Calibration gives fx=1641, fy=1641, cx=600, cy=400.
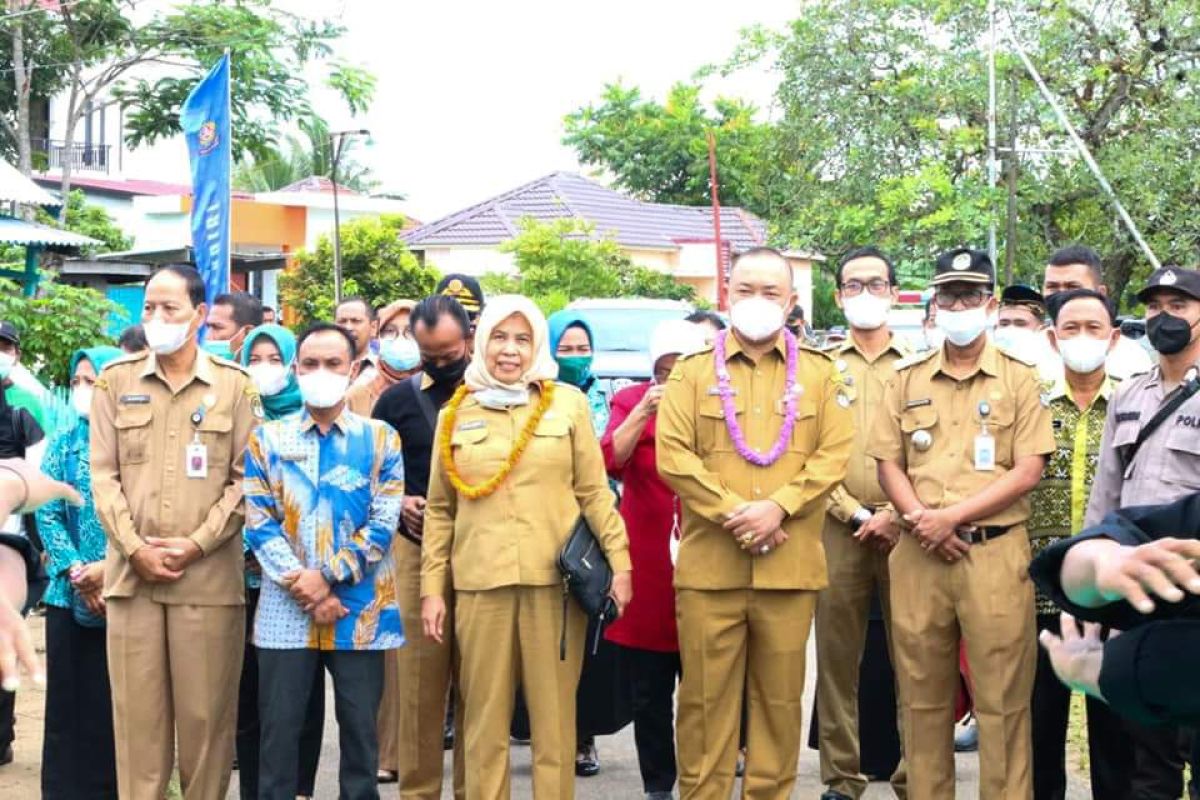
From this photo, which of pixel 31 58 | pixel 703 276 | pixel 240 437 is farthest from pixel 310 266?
pixel 240 437

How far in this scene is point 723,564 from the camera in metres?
6.29

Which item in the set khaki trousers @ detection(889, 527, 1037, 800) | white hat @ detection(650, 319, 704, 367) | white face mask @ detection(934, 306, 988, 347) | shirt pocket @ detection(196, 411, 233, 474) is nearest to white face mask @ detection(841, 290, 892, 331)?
white hat @ detection(650, 319, 704, 367)

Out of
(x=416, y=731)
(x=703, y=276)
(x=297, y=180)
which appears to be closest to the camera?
(x=416, y=731)

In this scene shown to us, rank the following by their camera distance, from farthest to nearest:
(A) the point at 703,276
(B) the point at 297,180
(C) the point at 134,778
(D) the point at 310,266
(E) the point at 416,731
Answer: (B) the point at 297,180, (A) the point at 703,276, (D) the point at 310,266, (E) the point at 416,731, (C) the point at 134,778

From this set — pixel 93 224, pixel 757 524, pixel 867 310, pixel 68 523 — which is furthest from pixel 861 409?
pixel 93 224

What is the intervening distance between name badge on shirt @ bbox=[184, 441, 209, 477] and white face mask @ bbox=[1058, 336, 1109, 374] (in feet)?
11.2

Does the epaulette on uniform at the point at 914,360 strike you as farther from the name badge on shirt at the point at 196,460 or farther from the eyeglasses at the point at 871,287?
the name badge on shirt at the point at 196,460

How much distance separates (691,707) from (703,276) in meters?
43.0

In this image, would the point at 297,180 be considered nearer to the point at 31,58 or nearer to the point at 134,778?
the point at 31,58

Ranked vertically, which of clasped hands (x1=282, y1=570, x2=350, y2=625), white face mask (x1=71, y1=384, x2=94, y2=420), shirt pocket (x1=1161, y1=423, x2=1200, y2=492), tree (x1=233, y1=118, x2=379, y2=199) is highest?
tree (x1=233, y1=118, x2=379, y2=199)

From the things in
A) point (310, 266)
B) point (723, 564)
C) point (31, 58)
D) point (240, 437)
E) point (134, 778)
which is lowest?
point (134, 778)

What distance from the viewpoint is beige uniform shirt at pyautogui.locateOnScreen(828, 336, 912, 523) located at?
702 centimetres

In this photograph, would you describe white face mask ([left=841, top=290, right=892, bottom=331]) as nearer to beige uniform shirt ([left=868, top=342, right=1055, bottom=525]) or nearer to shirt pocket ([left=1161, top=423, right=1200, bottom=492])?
beige uniform shirt ([left=868, top=342, right=1055, bottom=525])

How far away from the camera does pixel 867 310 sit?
7.27m
